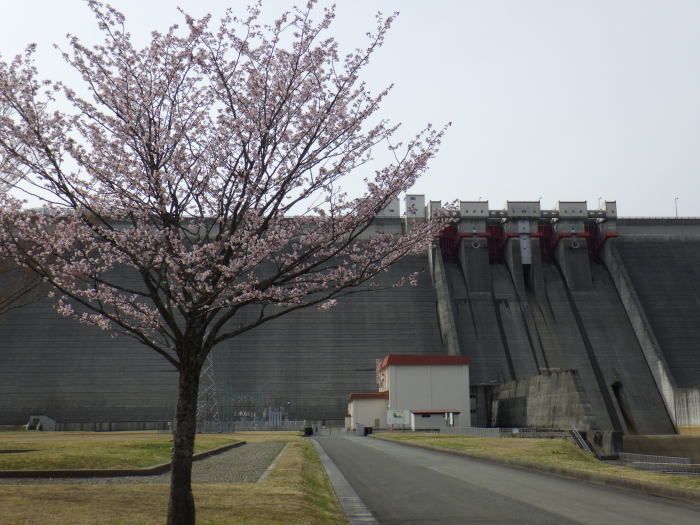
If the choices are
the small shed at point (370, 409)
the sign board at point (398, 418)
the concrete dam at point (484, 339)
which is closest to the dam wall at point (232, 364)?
the concrete dam at point (484, 339)

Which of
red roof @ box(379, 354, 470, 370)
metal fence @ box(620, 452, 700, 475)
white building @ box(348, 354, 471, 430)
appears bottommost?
metal fence @ box(620, 452, 700, 475)

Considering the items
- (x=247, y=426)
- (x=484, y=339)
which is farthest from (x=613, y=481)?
(x=484, y=339)

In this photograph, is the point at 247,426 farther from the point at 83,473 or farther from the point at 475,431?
the point at 83,473

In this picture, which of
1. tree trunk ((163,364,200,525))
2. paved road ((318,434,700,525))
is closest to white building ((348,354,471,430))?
paved road ((318,434,700,525))

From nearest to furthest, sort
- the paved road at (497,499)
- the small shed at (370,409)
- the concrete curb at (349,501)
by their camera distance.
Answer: the paved road at (497,499) → the concrete curb at (349,501) → the small shed at (370,409)

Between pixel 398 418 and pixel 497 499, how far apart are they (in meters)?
48.0

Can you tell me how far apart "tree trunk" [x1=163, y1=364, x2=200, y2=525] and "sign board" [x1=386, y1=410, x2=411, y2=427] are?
5291 cm

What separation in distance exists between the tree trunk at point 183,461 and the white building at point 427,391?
2064 inches

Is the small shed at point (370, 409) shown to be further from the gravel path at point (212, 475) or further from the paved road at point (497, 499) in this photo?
the paved road at point (497, 499)

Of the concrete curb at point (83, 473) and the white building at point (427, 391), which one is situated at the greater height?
the white building at point (427, 391)

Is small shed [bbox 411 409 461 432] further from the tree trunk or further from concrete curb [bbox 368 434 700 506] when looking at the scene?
the tree trunk

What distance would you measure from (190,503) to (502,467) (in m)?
16.2

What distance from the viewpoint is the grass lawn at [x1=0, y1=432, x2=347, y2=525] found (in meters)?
11.1

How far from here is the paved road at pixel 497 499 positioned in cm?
1173
